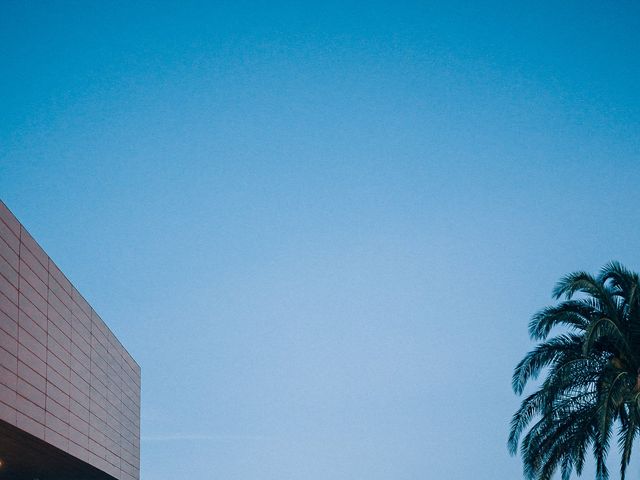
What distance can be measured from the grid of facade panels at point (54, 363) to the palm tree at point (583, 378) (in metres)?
14.2

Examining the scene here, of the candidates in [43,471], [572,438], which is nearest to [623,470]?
[572,438]

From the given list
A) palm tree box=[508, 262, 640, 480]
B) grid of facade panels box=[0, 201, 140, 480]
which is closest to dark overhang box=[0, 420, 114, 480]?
grid of facade panels box=[0, 201, 140, 480]

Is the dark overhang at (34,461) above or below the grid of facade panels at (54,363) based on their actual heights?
below

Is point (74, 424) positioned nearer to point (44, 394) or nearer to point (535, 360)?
point (44, 394)

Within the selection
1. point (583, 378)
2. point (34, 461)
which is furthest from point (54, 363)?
point (583, 378)

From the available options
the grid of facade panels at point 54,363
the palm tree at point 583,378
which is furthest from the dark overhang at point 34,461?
the palm tree at point 583,378

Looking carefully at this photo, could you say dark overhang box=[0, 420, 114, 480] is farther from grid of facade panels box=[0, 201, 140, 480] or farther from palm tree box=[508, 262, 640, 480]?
palm tree box=[508, 262, 640, 480]

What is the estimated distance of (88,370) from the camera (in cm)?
2880

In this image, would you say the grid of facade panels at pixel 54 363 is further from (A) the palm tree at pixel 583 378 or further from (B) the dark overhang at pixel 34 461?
(A) the palm tree at pixel 583 378

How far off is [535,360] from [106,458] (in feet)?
51.1

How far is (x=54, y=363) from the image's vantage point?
80.2ft

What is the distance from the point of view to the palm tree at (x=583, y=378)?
1005 inches

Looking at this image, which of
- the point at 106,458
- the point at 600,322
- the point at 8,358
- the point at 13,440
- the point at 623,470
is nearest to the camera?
the point at 8,358

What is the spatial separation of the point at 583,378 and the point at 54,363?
52.8 ft
